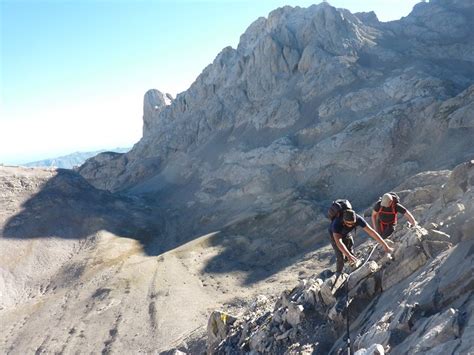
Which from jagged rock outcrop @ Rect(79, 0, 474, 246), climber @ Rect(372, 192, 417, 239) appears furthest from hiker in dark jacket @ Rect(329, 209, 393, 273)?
jagged rock outcrop @ Rect(79, 0, 474, 246)

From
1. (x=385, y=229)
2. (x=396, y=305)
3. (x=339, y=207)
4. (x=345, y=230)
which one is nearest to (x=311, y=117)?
(x=385, y=229)

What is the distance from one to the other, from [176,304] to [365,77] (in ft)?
205

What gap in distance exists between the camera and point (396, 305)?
11.6m

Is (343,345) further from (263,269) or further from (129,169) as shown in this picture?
(129,169)

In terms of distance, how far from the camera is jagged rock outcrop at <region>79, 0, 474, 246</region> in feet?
199

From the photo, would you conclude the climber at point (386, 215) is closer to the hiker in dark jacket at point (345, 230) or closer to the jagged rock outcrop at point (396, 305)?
the jagged rock outcrop at point (396, 305)

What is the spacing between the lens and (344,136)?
68.4m

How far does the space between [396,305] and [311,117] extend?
75.4m

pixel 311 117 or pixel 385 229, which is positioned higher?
pixel 311 117

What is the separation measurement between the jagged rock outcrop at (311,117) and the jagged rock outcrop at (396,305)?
130 ft

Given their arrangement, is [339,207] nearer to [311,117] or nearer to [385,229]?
[385,229]

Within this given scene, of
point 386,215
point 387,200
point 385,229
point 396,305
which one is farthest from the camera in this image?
point 385,229

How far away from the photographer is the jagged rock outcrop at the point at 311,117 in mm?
60719

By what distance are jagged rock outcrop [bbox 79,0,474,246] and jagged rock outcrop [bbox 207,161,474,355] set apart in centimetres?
3978
